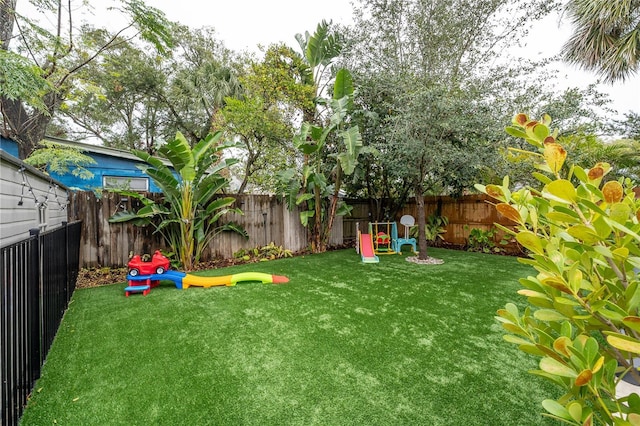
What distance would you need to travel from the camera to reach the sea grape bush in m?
0.65

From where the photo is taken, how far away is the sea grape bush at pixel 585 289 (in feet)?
2.14

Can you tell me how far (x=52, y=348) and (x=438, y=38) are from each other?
950cm

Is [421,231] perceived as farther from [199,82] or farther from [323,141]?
[199,82]

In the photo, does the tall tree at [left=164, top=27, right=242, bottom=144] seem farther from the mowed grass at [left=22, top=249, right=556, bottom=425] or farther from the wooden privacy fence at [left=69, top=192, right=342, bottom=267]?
the mowed grass at [left=22, top=249, right=556, bottom=425]

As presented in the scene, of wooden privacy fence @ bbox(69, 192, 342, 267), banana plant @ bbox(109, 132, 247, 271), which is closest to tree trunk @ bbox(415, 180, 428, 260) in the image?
wooden privacy fence @ bbox(69, 192, 342, 267)

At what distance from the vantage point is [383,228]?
30.5 ft

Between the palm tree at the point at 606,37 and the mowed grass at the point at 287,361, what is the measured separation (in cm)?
756

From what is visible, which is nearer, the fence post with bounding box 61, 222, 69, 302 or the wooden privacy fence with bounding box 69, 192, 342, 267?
the fence post with bounding box 61, 222, 69, 302

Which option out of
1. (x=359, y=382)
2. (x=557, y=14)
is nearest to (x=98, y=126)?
(x=359, y=382)

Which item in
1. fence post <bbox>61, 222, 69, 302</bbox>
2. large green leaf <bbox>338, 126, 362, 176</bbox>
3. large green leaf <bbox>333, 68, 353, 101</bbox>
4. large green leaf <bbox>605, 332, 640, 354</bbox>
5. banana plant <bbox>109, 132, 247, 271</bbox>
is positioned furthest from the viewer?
large green leaf <bbox>333, 68, 353, 101</bbox>

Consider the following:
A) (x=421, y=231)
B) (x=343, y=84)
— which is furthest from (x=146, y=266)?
(x=421, y=231)

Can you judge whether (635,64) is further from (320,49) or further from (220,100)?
(220,100)

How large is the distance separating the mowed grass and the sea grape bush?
142cm

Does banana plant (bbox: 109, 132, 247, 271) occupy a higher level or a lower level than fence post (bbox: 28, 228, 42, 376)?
higher
